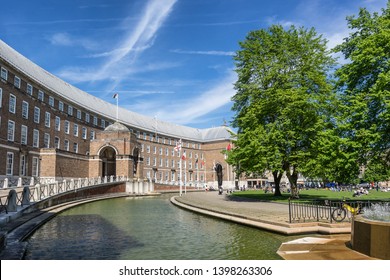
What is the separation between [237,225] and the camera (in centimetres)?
1616

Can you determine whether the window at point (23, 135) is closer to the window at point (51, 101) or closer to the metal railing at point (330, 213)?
the window at point (51, 101)

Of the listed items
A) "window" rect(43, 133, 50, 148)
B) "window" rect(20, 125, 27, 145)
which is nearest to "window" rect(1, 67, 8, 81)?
"window" rect(20, 125, 27, 145)

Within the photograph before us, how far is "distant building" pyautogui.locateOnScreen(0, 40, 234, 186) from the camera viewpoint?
43.6 meters

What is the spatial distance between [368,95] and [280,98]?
337 inches

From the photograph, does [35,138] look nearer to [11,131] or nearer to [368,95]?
[11,131]

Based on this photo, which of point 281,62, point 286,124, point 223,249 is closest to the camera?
point 223,249

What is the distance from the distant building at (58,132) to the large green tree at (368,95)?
37922mm

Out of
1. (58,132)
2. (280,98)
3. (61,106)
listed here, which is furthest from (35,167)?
(280,98)

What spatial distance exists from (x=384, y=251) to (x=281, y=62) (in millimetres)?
25148

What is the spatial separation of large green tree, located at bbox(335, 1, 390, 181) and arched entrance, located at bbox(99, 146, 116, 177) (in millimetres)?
46053

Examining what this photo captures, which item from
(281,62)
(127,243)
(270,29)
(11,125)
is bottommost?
(127,243)

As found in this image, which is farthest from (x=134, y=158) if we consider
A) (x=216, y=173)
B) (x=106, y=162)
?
(x=216, y=173)

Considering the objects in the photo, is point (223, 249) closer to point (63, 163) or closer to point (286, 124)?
point (286, 124)

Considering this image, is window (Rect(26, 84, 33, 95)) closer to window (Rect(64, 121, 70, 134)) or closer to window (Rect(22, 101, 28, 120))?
window (Rect(22, 101, 28, 120))
